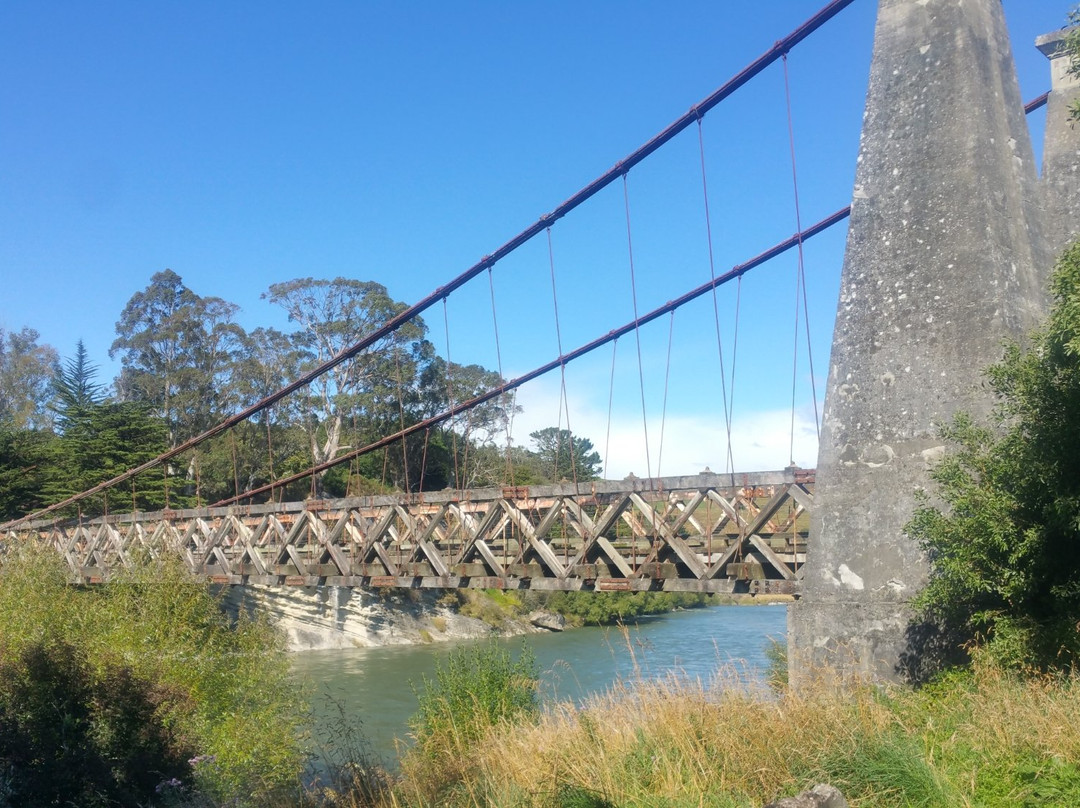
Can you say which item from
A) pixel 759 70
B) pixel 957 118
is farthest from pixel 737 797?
pixel 759 70

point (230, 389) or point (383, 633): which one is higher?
point (230, 389)

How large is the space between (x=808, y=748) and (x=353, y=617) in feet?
68.9

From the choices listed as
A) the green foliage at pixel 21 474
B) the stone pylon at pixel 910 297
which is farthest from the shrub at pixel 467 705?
the green foliage at pixel 21 474

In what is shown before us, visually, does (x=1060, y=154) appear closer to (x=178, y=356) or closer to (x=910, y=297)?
(x=910, y=297)

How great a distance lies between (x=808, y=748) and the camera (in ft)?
13.8

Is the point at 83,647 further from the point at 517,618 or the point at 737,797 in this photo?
the point at 517,618

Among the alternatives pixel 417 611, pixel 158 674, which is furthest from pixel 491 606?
pixel 158 674

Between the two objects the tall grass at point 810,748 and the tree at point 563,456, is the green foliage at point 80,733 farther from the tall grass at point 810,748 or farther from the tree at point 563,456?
the tree at point 563,456

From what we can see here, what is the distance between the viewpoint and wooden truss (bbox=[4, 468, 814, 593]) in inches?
311

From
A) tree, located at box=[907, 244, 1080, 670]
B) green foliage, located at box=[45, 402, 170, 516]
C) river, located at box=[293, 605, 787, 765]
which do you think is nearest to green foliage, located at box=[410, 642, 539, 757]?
river, located at box=[293, 605, 787, 765]

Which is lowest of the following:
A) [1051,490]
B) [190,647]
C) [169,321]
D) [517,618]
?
[517,618]

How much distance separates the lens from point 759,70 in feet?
32.0

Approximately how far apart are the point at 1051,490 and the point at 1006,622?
889mm

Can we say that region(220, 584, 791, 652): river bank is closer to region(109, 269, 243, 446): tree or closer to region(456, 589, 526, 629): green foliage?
region(456, 589, 526, 629): green foliage
